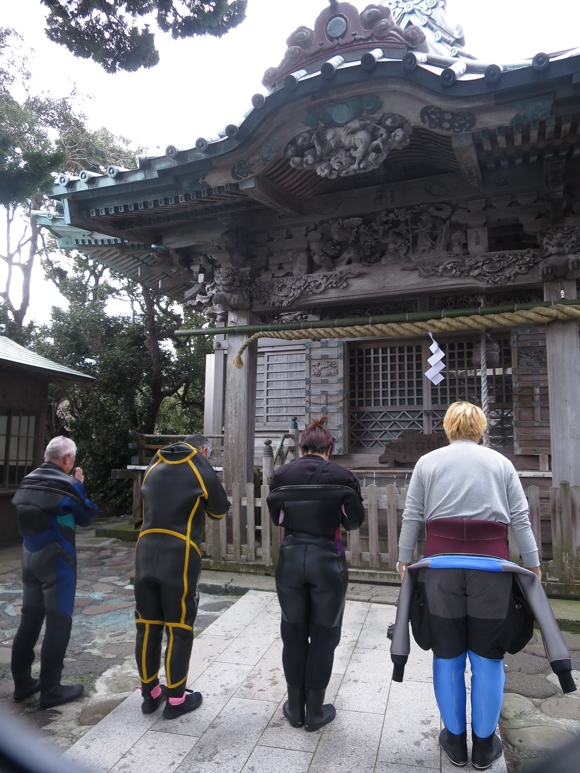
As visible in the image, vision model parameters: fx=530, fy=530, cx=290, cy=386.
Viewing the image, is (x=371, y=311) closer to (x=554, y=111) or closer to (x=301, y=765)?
(x=554, y=111)

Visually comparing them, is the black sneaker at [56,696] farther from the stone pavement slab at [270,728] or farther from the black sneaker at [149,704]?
the black sneaker at [149,704]

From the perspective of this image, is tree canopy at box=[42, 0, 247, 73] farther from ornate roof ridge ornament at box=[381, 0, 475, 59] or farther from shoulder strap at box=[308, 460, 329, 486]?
ornate roof ridge ornament at box=[381, 0, 475, 59]

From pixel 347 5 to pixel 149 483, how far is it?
223 inches

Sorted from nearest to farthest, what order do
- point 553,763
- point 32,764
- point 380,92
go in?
point 553,763 < point 32,764 < point 380,92

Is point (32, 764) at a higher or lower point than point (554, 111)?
lower

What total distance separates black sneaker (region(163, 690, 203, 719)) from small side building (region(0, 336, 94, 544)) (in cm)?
759

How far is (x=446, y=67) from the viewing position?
5.02 m

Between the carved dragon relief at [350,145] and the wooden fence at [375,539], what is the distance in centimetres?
347

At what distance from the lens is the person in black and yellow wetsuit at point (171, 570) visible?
3221 millimetres

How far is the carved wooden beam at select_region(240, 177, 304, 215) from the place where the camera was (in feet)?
20.0

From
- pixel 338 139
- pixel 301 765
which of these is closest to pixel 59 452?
pixel 301 765

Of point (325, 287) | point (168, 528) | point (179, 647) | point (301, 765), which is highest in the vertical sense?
point (325, 287)

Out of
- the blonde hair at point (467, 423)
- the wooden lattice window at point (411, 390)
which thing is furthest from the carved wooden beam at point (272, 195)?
the blonde hair at point (467, 423)

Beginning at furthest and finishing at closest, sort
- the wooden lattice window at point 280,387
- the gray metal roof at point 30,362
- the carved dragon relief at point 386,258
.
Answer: the wooden lattice window at point 280,387 → the gray metal roof at point 30,362 → the carved dragon relief at point 386,258
